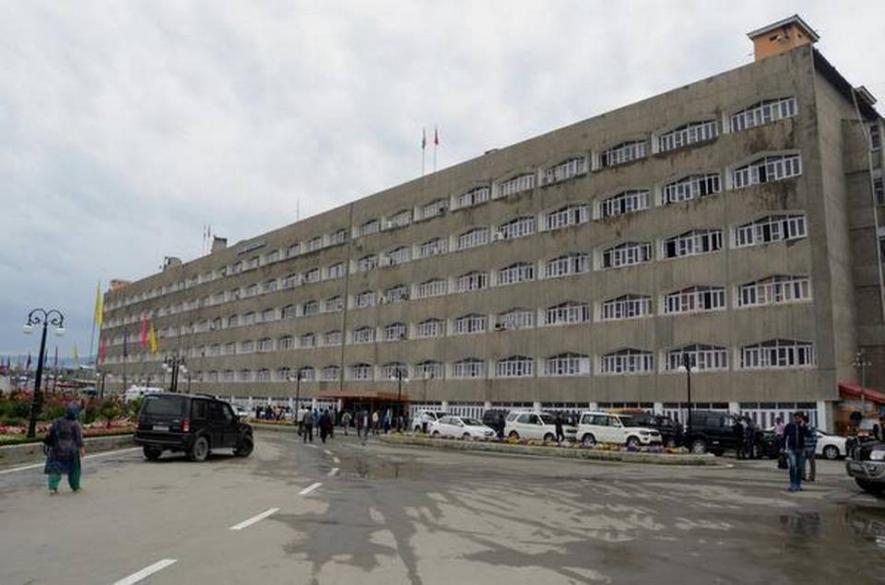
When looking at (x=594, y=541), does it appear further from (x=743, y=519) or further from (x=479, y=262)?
(x=479, y=262)

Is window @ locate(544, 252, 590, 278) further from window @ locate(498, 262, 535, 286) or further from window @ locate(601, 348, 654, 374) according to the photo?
window @ locate(601, 348, 654, 374)

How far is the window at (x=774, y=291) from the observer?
37.9 m

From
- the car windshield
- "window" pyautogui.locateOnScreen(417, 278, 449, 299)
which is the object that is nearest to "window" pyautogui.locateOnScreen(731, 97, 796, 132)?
"window" pyautogui.locateOnScreen(417, 278, 449, 299)

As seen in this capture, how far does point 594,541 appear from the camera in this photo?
31.1ft

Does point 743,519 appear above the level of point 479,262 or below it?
below

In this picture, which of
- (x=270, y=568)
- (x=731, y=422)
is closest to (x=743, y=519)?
(x=270, y=568)

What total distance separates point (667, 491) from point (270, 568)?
1130 cm

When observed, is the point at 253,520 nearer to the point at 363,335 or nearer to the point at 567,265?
the point at 567,265

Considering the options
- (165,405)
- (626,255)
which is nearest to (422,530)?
(165,405)

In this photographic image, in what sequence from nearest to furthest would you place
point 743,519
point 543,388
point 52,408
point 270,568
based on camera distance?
point 270,568
point 743,519
point 52,408
point 543,388

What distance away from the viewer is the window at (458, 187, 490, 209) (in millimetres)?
58481

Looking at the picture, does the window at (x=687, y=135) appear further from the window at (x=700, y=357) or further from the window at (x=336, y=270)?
the window at (x=336, y=270)

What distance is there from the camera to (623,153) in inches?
1912

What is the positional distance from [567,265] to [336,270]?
29.9 metres
